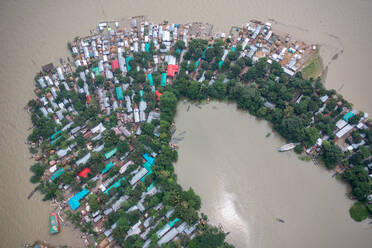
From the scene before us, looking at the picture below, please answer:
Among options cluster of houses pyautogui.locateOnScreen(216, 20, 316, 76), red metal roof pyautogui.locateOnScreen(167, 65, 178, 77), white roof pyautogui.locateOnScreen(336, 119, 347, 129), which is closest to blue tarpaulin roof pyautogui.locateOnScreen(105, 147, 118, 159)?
red metal roof pyautogui.locateOnScreen(167, 65, 178, 77)

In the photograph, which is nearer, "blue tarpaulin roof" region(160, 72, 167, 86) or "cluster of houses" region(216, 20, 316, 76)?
"blue tarpaulin roof" region(160, 72, 167, 86)

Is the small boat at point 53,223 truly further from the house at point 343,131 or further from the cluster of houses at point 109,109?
the house at point 343,131

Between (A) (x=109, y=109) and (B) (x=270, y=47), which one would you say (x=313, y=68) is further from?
(A) (x=109, y=109)

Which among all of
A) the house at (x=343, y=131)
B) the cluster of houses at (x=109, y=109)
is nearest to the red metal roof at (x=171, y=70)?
the cluster of houses at (x=109, y=109)

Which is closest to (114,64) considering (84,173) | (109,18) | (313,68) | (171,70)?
(171,70)

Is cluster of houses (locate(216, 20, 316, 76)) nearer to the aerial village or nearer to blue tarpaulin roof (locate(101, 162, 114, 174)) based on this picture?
the aerial village

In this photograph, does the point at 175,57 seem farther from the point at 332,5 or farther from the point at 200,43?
the point at 332,5
